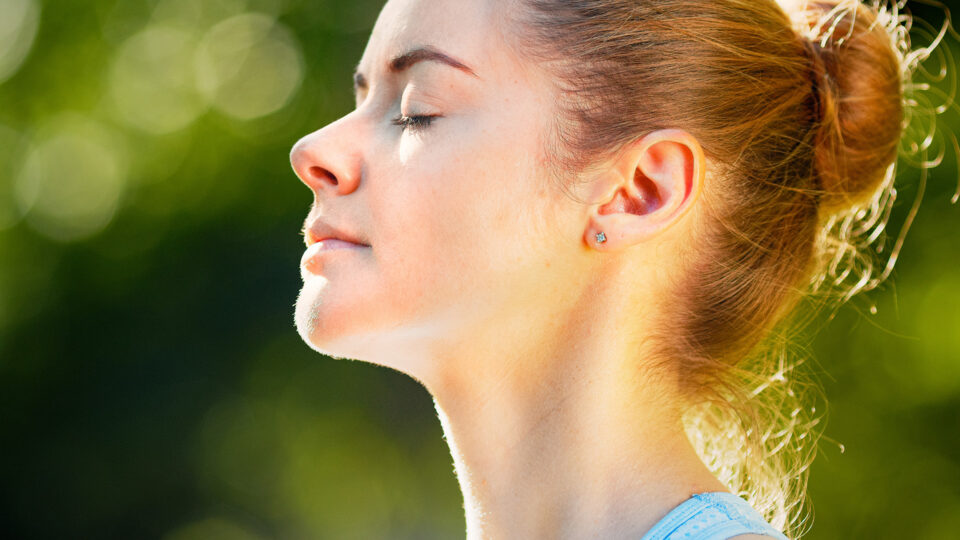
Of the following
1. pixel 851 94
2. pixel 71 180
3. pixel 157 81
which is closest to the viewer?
pixel 851 94

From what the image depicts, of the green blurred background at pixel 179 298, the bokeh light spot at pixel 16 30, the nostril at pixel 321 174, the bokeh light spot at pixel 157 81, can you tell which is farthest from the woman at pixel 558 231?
the bokeh light spot at pixel 16 30

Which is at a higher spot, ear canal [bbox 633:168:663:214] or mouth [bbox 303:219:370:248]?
ear canal [bbox 633:168:663:214]

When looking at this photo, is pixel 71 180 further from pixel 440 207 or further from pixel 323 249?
pixel 440 207

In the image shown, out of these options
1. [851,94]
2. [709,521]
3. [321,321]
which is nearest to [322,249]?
[321,321]

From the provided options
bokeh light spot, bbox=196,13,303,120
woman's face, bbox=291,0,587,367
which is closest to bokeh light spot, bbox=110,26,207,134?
bokeh light spot, bbox=196,13,303,120

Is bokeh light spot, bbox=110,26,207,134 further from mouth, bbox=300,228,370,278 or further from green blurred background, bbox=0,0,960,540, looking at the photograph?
mouth, bbox=300,228,370,278

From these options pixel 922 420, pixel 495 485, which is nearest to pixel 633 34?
pixel 495 485

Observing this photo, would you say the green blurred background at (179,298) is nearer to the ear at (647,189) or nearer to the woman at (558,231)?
the woman at (558,231)

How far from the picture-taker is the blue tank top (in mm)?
1710

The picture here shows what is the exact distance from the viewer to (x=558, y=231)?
6.24 feet

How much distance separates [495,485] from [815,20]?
1.21 metres

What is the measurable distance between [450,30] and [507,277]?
1.57ft

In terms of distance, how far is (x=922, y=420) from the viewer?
5105 millimetres

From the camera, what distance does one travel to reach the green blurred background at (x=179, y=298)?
7.46 meters
